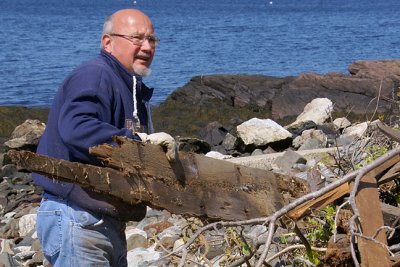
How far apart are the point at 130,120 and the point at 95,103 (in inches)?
12.3

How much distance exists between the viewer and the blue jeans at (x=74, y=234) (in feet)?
14.3

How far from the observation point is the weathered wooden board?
13.0 feet

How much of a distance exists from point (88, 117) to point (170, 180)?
479 millimetres

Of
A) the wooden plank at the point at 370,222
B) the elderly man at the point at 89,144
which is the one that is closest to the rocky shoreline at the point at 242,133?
the wooden plank at the point at 370,222

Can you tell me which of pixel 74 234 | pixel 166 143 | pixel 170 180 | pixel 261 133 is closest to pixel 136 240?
pixel 74 234

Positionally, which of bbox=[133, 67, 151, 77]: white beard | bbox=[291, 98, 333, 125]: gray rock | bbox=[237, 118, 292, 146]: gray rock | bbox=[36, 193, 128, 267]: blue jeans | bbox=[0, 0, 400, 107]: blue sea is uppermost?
bbox=[133, 67, 151, 77]: white beard

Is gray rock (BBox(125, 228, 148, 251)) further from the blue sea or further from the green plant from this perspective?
the blue sea

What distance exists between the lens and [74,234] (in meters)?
4.35

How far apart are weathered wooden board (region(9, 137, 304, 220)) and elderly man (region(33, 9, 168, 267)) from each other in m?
0.14

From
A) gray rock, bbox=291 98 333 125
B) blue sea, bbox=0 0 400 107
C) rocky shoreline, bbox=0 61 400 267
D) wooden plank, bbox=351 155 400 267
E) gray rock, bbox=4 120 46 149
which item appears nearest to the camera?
wooden plank, bbox=351 155 400 267

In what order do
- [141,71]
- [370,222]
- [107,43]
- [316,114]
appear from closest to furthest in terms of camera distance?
[370,222]
[141,71]
[107,43]
[316,114]

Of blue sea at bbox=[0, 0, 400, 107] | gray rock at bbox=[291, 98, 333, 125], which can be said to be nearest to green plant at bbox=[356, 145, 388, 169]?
gray rock at bbox=[291, 98, 333, 125]

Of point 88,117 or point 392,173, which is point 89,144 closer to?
point 88,117

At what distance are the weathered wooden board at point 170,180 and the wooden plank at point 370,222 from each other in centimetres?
54
